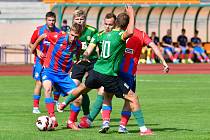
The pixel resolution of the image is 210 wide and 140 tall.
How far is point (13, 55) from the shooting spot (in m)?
43.9

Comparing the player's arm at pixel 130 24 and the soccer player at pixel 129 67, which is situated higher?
the player's arm at pixel 130 24

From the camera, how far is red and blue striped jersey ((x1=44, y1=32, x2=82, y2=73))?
50.1 feet

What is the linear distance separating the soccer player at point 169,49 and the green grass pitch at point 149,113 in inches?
471

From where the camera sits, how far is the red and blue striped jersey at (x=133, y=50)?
543 inches

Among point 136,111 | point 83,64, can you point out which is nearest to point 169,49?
point 83,64

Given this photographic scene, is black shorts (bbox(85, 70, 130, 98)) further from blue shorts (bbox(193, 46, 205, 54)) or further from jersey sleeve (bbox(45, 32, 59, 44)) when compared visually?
blue shorts (bbox(193, 46, 205, 54))

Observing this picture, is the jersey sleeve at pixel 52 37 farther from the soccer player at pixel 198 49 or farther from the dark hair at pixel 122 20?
the soccer player at pixel 198 49

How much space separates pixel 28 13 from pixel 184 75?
13.9 meters

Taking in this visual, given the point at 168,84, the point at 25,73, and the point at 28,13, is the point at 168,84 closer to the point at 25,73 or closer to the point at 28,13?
the point at 25,73

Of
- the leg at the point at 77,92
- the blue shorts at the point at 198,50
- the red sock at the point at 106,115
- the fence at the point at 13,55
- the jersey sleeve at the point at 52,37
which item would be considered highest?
the jersey sleeve at the point at 52,37

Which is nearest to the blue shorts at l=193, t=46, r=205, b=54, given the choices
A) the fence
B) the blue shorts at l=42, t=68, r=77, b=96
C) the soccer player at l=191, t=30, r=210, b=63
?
the soccer player at l=191, t=30, r=210, b=63

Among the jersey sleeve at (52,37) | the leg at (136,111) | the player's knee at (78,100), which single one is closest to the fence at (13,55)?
the jersey sleeve at (52,37)

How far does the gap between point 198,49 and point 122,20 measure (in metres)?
30.0

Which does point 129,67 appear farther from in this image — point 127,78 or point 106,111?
point 106,111
